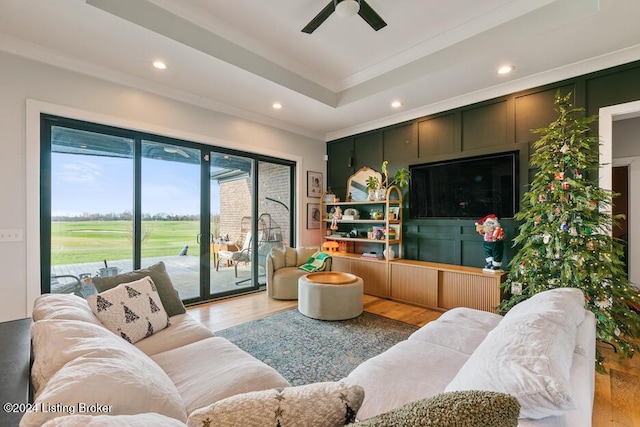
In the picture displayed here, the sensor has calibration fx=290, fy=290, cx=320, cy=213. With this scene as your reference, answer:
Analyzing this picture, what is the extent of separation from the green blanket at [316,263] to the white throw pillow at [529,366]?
310 cm

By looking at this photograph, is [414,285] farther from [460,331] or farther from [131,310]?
[131,310]

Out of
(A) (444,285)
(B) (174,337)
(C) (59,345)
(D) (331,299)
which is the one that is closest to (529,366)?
(C) (59,345)

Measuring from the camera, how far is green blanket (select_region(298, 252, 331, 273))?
13.9ft

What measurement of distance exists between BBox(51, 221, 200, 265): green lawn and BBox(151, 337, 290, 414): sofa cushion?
2276 millimetres

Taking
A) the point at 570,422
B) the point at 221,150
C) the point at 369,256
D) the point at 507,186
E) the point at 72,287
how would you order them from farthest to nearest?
the point at 369,256 → the point at 221,150 → the point at 507,186 → the point at 72,287 → the point at 570,422

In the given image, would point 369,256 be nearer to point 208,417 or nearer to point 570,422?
point 570,422

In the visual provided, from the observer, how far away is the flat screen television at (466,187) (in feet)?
11.3

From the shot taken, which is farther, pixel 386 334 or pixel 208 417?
pixel 386 334

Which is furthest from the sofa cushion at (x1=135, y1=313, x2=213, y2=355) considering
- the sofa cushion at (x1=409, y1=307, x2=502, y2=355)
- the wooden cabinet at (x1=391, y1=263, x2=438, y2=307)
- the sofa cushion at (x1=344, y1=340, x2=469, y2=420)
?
the wooden cabinet at (x1=391, y1=263, x2=438, y2=307)

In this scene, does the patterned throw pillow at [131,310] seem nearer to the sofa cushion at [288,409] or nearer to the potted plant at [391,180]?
the sofa cushion at [288,409]

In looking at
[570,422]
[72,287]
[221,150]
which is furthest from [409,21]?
[72,287]

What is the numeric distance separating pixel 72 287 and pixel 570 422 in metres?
4.09

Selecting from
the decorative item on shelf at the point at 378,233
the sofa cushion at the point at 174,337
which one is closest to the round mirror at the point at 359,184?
the decorative item on shelf at the point at 378,233

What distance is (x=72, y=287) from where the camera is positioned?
312cm
